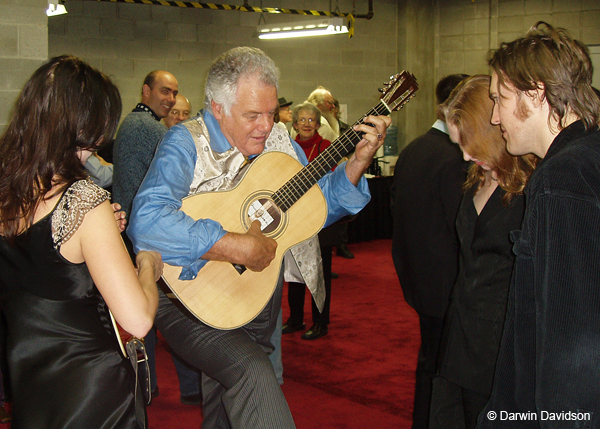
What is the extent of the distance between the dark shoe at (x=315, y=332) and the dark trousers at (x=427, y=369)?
1.69m

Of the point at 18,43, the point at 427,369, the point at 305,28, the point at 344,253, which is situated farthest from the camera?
the point at 305,28

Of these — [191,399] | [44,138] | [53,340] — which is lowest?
[191,399]

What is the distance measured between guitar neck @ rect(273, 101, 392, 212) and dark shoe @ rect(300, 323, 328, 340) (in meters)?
2.19

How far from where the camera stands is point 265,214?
2086 millimetres

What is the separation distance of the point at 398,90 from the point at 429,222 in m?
0.62

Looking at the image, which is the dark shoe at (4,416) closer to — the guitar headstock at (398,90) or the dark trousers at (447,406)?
the dark trousers at (447,406)

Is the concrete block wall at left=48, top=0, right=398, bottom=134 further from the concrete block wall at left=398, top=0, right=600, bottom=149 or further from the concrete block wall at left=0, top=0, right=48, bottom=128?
the concrete block wall at left=0, top=0, right=48, bottom=128

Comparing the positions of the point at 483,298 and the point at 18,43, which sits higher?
the point at 18,43

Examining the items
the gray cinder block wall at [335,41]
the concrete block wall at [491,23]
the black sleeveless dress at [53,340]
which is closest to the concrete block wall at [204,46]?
the gray cinder block wall at [335,41]

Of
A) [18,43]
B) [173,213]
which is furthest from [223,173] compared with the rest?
[18,43]

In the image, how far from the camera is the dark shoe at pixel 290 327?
430 cm

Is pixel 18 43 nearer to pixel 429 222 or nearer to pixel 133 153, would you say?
pixel 133 153

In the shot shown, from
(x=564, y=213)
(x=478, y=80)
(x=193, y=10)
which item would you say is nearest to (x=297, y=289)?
(x=478, y=80)

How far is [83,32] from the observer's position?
729cm
